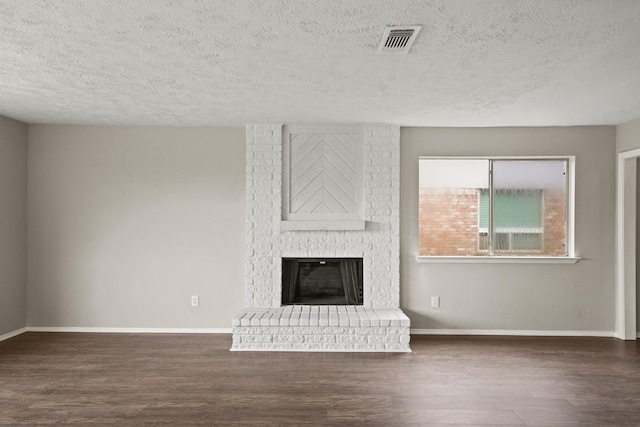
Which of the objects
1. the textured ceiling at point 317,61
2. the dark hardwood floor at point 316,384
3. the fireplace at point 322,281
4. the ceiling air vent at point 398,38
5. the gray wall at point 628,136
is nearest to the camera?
the textured ceiling at point 317,61

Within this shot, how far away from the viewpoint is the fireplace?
5.13 metres

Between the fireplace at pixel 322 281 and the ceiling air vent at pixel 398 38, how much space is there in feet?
9.17

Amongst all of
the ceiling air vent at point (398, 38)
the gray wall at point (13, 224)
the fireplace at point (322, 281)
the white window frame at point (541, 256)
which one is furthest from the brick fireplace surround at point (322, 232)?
the gray wall at point (13, 224)

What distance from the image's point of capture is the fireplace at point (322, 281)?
513 centimetres

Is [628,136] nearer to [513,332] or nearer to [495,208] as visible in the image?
[495,208]

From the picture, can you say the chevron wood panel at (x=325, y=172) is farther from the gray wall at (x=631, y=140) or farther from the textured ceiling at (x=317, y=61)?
the gray wall at (x=631, y=140)

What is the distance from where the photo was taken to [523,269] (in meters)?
5.06

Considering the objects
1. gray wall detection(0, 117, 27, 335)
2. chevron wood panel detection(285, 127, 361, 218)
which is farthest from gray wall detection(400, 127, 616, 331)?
gray wall detection(0, 117, 27, 335)

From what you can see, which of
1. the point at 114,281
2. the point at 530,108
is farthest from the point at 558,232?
the point at 114,281

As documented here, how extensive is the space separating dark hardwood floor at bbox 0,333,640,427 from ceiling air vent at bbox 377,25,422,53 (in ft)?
7.51

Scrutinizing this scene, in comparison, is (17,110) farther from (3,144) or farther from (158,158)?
(158,158)

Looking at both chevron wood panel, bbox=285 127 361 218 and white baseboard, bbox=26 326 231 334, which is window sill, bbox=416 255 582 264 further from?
white baseboard, bbox=26 326 231 334

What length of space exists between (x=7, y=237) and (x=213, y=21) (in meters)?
3.89

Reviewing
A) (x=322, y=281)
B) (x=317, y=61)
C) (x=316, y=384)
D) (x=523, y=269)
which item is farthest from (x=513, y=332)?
(x=317, y=61)
